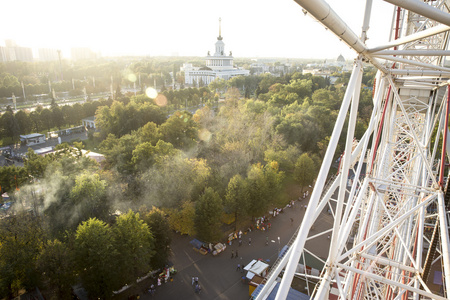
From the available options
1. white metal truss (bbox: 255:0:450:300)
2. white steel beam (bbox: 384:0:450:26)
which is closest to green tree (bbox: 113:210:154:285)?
white metal truss (bbox: 255:0:450:300)

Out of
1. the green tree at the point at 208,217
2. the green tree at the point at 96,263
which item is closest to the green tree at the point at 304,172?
the green tree at the point at 208,217

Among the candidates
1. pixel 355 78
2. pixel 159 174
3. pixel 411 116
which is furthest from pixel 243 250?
pixel 355 78

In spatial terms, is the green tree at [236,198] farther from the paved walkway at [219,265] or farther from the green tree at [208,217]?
the paved walkway at [219,265]

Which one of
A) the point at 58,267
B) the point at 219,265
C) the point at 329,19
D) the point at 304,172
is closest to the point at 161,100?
the point at 304,172

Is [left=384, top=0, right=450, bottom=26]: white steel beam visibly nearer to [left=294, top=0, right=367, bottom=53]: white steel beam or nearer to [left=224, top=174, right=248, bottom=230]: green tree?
[left=294, top=0, right=367, bottom=53]: white steel beam

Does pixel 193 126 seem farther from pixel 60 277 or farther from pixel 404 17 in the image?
pixel 404 17

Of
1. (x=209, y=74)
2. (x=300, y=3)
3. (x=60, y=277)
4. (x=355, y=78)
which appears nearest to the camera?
(x=300, y=3)
